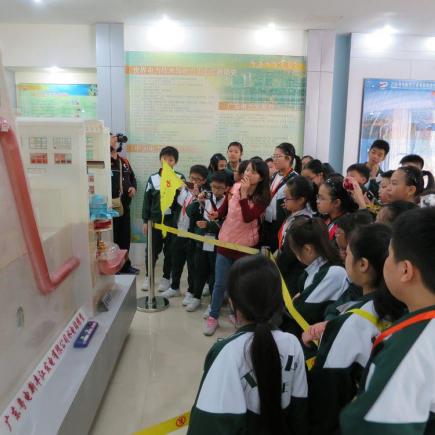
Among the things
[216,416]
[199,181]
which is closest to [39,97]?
[199,181]

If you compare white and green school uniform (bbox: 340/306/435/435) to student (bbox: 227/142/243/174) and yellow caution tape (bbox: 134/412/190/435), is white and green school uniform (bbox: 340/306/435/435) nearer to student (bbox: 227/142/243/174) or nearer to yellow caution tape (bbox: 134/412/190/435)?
yellow caution tape (bbox: 134/412/190/435)

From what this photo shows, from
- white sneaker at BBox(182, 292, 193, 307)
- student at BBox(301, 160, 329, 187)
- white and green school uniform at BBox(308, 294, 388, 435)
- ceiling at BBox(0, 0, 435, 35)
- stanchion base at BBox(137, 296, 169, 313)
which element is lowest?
stanchion base at BBox(137, 296, 169, 313)

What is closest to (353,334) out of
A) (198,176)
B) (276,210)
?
(276,210)

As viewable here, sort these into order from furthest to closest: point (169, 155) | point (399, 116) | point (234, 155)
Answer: point (399, 116)
point (234, 155)
point (169, 155)

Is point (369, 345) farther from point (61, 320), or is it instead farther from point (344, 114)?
point (344, 114)

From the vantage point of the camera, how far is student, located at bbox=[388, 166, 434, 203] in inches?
90.5

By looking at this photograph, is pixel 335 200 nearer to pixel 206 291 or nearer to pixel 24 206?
pixel 24 206

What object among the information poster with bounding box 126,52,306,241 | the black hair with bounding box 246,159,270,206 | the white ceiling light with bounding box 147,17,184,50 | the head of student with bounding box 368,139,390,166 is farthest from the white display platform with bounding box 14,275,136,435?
the white ceiling light with bounding box 147,17,184,50

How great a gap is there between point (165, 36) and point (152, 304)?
300 centimetres

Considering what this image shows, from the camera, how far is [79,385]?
168cm

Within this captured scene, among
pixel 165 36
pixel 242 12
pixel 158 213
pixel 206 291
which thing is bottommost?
pixel 206 291

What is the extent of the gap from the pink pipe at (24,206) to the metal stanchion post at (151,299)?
155 cm

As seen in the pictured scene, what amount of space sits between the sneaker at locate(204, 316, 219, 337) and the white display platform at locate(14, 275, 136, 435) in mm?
734

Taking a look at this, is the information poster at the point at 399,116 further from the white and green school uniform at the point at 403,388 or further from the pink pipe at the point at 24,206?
the white and green school uniform at the point at 403,388
